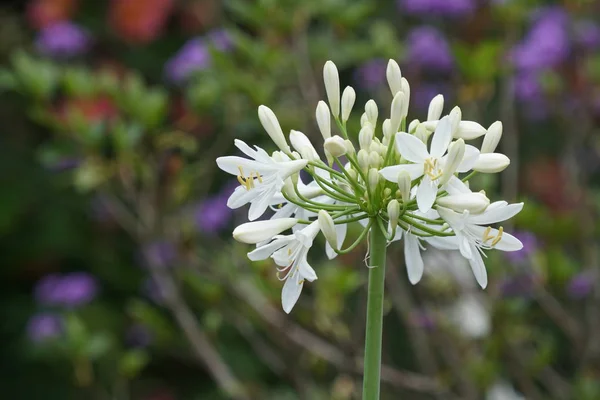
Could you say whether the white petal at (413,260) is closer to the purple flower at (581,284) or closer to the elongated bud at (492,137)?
the elongated bud at (492,137)

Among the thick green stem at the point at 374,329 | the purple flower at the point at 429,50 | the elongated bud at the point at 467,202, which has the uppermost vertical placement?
the purple flower at the point at 429,50

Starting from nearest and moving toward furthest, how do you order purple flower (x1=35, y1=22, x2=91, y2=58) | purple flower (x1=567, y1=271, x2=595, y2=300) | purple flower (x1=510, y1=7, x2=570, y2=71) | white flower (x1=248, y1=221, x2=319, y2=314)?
white flower (x1=248, y1=221, x2=319, y2=314)
purple flower (x1=567, y1=271, x2=595, y2=300)
purple flower (x1=510, y1=7, x2=570, y2=71)
purple flower (x1=35, y1=22, x2=91, y2=58)

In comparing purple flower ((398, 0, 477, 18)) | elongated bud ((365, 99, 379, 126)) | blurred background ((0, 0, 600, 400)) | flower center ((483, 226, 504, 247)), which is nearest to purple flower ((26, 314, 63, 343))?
blurred background ((0, 0, 600, 400))

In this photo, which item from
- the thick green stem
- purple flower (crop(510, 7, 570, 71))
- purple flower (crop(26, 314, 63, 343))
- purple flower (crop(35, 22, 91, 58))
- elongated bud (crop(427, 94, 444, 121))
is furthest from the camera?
purple flower (crop(35, 22, 91, 58))

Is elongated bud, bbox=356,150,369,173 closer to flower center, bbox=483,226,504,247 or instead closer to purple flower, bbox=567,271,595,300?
flower center, bbox=483,226,504,247

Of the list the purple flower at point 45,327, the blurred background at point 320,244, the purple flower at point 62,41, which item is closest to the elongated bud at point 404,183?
the blurred background at point 320,244

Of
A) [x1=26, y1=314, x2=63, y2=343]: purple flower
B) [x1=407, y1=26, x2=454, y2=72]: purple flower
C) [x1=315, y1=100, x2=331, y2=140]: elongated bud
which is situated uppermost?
[x1=407, y1=26, x2=454, y2=72]: purple flower

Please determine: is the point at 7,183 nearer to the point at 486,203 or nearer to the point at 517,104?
the point at 517,104

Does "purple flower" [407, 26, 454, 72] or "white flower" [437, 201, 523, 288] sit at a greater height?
"purple flower" [407, 26, 454, 72]

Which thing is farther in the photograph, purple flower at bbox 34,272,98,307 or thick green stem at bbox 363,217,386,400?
purple flower at bbox 34,272,98,307
